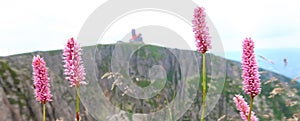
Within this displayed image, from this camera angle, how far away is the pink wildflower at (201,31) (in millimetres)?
4789

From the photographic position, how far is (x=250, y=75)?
4.30m

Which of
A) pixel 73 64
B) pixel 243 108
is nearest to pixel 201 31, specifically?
pixel 243 108

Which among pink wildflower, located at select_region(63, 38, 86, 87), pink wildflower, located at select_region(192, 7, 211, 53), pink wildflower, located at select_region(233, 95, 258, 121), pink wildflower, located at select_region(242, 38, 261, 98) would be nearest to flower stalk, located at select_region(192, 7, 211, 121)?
pink wildflower, located at select_region(192, 7, 211, 53)

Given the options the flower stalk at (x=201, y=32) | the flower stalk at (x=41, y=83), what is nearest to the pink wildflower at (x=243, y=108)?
the flower stalk at (x=201, y=32)

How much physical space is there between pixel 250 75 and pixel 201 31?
938 millimetres

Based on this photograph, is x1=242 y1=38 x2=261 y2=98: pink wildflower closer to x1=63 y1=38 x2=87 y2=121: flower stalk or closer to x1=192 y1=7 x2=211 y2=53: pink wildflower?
x1=192 y1=7 x2=211 y2=53: pink wildflower

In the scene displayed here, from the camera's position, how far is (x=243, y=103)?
4.77 meters

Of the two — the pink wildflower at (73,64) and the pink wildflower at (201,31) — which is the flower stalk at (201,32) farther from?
the pink wildflower at (73,64)

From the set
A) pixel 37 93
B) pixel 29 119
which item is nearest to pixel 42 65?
pixel 37 93

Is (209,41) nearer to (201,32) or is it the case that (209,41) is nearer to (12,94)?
(201,32)

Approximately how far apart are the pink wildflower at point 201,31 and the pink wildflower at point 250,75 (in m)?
0.62

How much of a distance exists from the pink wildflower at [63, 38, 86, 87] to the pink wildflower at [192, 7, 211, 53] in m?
1.56

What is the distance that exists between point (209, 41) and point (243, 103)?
0.92m

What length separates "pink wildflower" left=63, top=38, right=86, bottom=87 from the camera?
15.3ft
